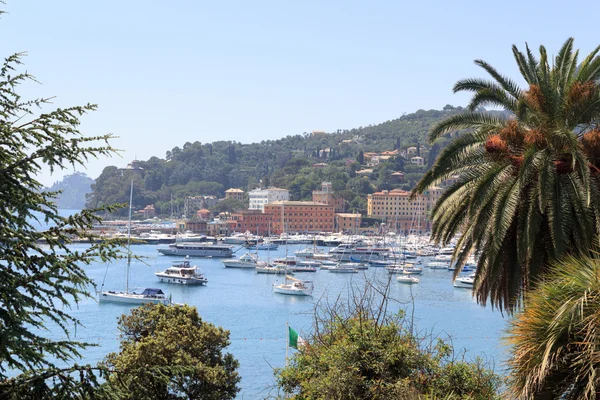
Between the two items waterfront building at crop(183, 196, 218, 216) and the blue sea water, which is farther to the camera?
waterfront building at crop(183, 196, 218, 216)

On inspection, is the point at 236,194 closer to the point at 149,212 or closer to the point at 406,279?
the point at 149,212

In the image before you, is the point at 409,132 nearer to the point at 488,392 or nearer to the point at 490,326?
the point at 490,326

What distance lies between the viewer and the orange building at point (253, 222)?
99.4 m

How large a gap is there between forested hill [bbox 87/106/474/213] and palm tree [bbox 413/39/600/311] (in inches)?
4024

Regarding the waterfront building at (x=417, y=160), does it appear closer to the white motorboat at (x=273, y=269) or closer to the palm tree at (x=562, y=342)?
the white motorboat at (x=273, y=269)

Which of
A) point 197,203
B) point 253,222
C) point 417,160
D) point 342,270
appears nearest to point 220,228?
point 253,222

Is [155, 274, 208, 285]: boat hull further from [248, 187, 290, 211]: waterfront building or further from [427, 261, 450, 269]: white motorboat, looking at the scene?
[248, 187, 290, 211]: waterfront building

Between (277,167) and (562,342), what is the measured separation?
149 metres

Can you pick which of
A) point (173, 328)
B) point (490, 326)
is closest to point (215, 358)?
point (173, 328)

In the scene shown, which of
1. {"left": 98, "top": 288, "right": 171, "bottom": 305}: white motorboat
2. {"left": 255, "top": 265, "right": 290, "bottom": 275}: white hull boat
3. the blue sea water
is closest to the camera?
the blue sea water

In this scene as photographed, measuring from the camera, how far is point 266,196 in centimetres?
11356

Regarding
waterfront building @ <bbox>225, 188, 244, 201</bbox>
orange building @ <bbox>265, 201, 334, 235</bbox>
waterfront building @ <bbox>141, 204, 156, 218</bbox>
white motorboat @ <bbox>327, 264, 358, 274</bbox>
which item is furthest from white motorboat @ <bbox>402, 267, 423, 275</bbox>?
waterfront building @ <bbox>141, 204, 156, 218</bbox>

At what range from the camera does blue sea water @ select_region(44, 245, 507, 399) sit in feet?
78.9

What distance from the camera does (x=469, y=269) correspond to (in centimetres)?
5616
